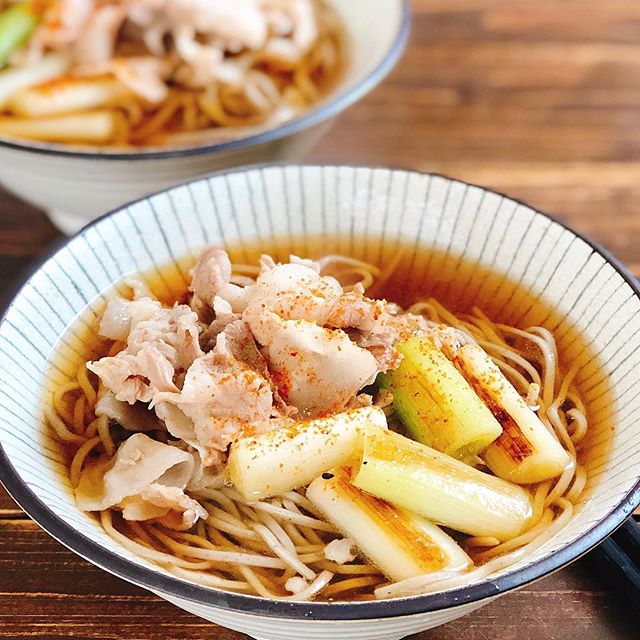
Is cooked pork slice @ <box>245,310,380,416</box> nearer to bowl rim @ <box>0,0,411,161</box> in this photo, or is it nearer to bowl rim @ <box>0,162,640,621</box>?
bowl rim @ <box>0,162,640,621</box>

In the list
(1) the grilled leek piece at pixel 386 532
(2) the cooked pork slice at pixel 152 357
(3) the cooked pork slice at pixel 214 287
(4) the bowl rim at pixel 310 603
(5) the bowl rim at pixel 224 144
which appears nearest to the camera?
(4) the bowl rim at pixel 310 603

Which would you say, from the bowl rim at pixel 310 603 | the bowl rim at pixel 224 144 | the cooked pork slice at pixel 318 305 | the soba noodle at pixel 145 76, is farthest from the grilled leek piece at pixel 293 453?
the soba noodle at pixel 145 76

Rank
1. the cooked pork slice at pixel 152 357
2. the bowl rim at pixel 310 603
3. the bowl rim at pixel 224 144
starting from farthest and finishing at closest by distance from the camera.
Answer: the bowl rim at pixel 224 144, the cooked pork slice at pixel 152 357, the bowl rim at pixel 310 603

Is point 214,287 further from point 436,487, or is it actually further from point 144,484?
point 436,487

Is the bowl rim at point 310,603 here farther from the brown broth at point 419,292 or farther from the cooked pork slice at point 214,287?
the cooked pork slice at point 214,287

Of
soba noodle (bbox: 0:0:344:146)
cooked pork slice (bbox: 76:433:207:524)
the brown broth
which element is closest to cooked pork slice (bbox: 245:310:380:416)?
cooked pork slice (bbox: 76:433:207:524)
